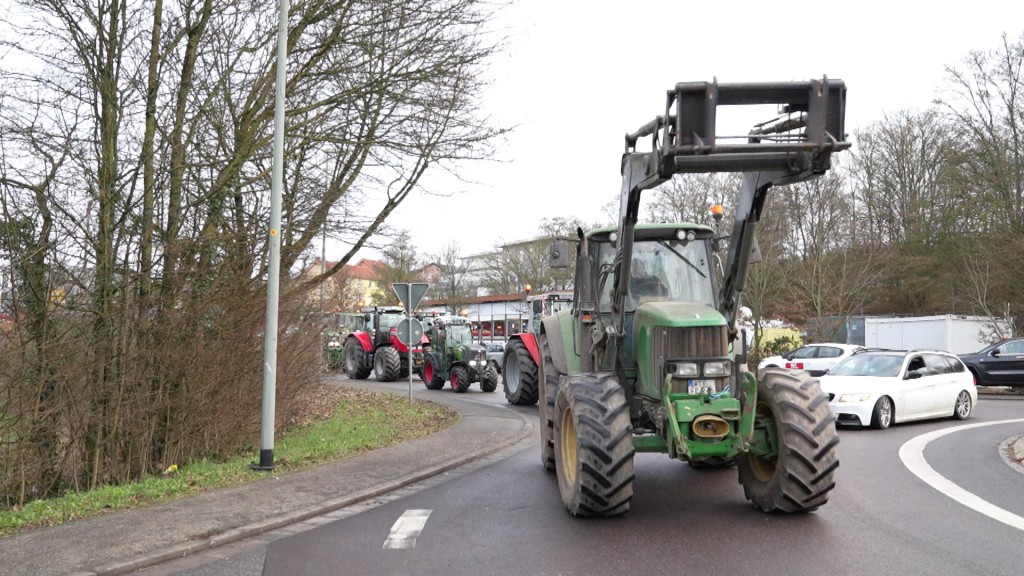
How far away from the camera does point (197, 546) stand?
6633 mm

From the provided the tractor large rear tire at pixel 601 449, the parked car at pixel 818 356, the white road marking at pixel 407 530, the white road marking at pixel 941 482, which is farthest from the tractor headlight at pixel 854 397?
the parked car at pixel 818 356

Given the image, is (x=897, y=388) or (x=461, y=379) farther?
(x=461, y=379)

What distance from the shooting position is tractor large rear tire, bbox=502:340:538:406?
62.0 feet

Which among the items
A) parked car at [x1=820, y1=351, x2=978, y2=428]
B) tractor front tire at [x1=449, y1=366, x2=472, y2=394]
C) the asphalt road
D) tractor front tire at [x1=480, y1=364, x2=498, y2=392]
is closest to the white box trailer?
parked car at [x1=820, y1=351, x2=978, y2=428]

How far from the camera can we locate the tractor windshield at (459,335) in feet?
85.7

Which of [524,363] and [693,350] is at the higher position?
[693,350]

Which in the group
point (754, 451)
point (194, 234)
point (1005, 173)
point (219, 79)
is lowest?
point (754, 451)

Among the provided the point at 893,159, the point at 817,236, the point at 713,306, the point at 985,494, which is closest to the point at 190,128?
the point at 713,306

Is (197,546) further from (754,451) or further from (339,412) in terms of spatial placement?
(339,412)

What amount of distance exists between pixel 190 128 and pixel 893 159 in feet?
132

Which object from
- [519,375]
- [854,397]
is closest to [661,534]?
[854,397]

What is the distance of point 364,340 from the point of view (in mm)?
30812

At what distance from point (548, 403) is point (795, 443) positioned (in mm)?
3478

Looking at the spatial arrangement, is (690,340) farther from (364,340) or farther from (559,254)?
(364,340)
